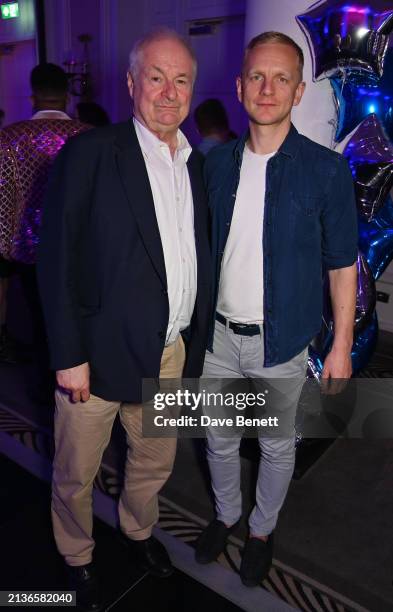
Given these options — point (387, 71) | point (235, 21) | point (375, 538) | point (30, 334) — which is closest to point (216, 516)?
point (375, 538)

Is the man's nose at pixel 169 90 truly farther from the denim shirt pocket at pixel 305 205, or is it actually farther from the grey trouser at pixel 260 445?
the grey trouser at pixel 260 445

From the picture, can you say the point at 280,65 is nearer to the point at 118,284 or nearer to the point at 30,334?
the point at 118,284

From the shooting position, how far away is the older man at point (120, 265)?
136cm

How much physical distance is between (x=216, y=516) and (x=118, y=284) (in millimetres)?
1079

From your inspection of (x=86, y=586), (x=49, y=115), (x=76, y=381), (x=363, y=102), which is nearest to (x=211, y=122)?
(x=49, y=115)

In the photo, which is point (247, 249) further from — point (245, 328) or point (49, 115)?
point (49, 115)

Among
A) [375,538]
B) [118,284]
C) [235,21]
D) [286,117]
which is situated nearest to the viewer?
[118,284]

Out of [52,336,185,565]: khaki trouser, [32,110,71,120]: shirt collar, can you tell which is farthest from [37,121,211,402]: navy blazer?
[32,110,71,120]: shirt collar

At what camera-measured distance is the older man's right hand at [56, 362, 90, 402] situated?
1.44m

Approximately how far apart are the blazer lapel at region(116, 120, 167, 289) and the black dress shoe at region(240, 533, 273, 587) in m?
1.08

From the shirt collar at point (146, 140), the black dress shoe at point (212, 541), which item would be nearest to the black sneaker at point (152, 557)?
the black dress shoe at point (212, 541)

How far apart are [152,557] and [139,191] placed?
4.15ft

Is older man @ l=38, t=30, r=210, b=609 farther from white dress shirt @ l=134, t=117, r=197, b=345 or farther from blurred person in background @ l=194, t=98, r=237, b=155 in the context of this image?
blurred person in background @ l=194, t=98, r=237, b=155

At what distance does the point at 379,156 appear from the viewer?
1972 millimetres
